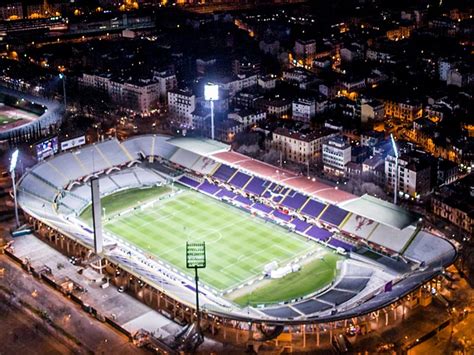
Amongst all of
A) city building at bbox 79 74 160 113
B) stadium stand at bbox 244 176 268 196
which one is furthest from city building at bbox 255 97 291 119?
stadium stand at bbox 244 176 268 196

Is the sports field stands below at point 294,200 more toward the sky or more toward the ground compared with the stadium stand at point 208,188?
more toward the sky

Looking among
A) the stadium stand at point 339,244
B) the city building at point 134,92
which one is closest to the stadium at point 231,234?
the stadium stand at point 339,244

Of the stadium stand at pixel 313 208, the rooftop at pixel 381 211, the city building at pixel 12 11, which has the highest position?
the city building at pixel 12 11

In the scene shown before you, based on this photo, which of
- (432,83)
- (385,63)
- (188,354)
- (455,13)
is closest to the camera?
(188,354)

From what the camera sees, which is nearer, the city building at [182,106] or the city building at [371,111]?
the city building at [371,111]

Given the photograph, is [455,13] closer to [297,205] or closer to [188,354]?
[297,205]

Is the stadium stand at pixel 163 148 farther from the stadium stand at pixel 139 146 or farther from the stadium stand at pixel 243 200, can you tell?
the stadium stand at pixel 243 200

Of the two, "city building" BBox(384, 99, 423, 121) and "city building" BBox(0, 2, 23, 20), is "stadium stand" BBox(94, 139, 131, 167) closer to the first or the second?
"city building" BBox(384, 99, 423, 121)

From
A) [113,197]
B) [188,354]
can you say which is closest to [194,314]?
[188,354]
